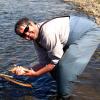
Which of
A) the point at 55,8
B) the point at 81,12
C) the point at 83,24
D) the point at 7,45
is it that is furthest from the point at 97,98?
the point at 55,8

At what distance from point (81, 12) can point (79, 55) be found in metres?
8.93

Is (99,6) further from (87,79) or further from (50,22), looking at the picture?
(50,22)

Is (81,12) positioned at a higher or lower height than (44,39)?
lower

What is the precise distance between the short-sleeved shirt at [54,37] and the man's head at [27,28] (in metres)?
0.12

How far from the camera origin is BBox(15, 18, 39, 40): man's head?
592 cm

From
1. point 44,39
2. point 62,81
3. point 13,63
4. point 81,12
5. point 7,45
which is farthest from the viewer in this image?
point 81,12

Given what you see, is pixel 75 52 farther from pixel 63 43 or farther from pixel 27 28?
pixel 27 28

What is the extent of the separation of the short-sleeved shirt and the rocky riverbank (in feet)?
21.9

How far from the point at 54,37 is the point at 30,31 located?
1.53 feet

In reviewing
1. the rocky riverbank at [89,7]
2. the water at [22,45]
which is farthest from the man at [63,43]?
the rocky riverbank at [89,7]

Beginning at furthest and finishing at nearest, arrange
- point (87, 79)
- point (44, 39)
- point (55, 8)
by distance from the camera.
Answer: point (55, 8) → point (87, 79) → point (44, 39)

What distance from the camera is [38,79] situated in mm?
8125

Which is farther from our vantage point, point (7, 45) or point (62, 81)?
point (7, 45)

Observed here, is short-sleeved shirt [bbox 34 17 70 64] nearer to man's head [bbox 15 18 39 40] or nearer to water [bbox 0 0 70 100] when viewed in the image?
man's head [bbox 15 18 39 40]
